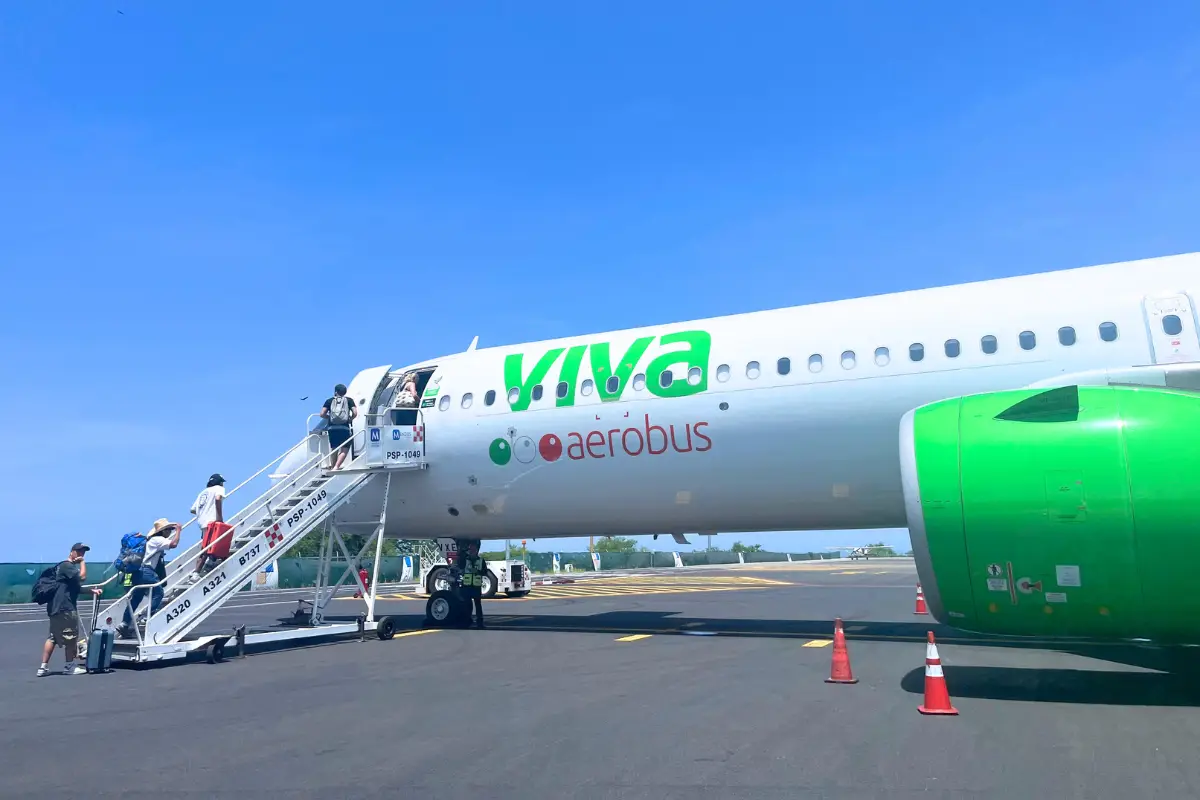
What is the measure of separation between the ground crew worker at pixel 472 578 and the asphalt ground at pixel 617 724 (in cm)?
326

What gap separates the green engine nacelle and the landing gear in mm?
11006

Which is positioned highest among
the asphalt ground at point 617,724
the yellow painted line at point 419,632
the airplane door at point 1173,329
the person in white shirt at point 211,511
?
the airplane door at point 1173,329

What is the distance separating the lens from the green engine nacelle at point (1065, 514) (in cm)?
785

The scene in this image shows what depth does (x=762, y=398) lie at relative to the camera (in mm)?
13523

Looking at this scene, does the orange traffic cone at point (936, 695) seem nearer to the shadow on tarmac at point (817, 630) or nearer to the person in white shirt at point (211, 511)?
the shadow on tarmac at point (817, 630)

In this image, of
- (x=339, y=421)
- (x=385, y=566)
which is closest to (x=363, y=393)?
(x=339, y=421)

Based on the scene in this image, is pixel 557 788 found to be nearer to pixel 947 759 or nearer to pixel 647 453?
pixel 947 759

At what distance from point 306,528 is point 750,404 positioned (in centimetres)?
821

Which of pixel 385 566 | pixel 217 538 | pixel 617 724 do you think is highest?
pixel 217 538

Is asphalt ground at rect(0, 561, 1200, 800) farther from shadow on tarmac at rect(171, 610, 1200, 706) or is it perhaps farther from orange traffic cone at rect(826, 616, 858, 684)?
orange traffic cone at rect(826, 616, 858, 684)

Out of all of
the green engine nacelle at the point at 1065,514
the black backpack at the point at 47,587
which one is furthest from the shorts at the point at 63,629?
the green engine nacelle at the point at 1065,514

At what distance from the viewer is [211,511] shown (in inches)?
585

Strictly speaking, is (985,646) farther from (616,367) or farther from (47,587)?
(47,587)

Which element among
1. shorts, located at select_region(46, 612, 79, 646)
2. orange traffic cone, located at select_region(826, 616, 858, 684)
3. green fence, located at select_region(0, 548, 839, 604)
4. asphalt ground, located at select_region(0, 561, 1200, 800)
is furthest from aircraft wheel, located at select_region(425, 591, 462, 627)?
orange traffic cone, located at select_region(826, 616, 858, 684)
